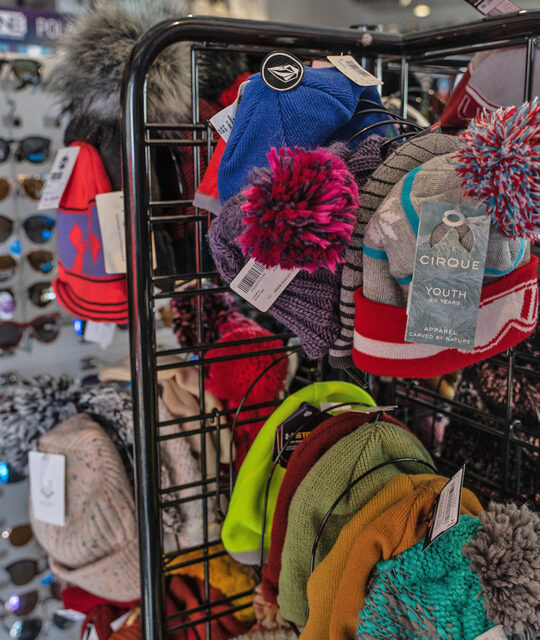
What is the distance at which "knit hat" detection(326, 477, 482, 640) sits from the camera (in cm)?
74

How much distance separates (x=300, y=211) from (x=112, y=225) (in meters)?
0.65

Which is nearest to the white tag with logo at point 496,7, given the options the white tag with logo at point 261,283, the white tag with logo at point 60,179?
the white tag with logo at point 261,283

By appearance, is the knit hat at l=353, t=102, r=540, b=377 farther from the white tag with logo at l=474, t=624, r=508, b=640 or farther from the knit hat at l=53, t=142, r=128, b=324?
the knit hat at l=53, t=142, r=128, b=324

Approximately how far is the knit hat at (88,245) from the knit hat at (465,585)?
78 cm

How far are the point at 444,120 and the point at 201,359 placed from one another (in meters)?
0.62

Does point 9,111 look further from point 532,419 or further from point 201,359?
point 532,419

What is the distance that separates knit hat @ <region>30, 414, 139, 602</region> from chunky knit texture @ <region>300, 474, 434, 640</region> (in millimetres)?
669

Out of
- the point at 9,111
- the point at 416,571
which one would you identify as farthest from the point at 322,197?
the point at 9,111

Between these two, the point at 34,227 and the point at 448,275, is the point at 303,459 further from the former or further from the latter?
the point at 34,227

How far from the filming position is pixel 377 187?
28.0 inches

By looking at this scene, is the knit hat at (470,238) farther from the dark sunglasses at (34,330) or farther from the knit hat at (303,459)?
the dark sunglasses at (34,330)

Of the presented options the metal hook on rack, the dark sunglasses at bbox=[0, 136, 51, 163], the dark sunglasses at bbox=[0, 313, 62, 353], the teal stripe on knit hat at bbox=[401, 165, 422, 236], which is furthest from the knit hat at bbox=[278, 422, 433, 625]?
the dark sunglasses at bbox=[0, 136, 51, 163]

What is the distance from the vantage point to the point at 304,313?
30.0 inches

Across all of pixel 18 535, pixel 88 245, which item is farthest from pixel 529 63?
pixel 18 535
